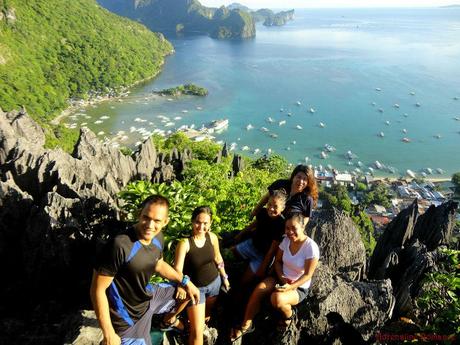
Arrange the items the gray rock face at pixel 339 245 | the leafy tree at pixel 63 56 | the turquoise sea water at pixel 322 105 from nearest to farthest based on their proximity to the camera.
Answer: the gray rock face at pixel 339 245 < the turquoise sea water at pixel 322 105 < the leafy tree at pixel 63 56

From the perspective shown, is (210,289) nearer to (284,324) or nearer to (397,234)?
(284,324)

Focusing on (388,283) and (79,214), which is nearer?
(388,283)

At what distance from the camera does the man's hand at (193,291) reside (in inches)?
223

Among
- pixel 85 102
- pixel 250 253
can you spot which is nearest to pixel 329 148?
pixel 85 102

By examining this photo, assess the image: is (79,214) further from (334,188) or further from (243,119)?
(243,119)

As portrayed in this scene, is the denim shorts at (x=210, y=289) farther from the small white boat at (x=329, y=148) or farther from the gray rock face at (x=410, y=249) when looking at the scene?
the small white boat at (x=329, y=148)

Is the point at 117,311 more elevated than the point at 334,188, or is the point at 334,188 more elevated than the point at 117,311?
the point at 117,311

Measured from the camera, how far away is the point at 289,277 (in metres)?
6.33

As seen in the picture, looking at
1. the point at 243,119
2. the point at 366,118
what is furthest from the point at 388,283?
the point at 366,118

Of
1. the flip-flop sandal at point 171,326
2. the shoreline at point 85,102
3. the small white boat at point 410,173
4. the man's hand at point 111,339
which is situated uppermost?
the man's hand at point 111,339

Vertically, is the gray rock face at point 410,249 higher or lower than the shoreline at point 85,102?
higher

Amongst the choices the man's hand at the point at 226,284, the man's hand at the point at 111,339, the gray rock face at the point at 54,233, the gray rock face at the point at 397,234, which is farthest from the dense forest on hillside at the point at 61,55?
the man's hand at the point at 111,339

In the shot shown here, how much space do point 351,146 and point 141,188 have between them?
80.2 metres

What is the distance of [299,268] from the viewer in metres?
6.24
